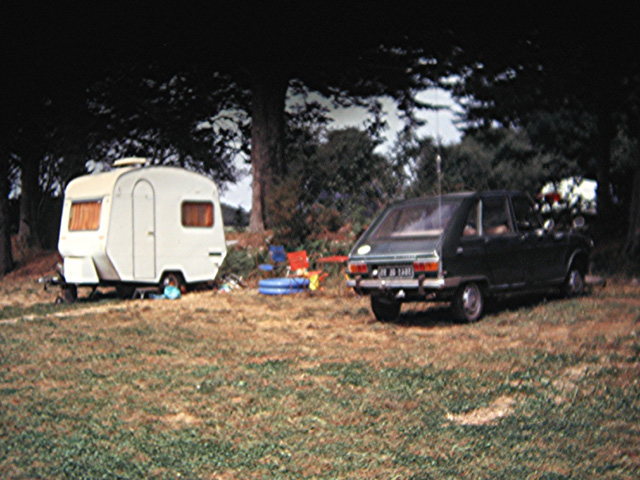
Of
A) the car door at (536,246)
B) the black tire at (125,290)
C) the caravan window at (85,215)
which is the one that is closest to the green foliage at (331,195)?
the black tire at (125,290)

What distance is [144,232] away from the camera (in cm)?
1584

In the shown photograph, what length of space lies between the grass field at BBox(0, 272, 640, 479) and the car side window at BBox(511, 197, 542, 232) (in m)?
1.30

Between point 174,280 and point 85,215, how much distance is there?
2.40 meters

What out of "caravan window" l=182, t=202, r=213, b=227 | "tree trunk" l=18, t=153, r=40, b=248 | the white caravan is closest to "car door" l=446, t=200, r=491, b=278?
the white caravan

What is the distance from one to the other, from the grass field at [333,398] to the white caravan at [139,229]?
4.40 m

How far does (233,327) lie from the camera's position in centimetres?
1099

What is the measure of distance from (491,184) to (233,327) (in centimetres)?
837

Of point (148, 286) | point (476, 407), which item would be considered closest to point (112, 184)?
point (148, 286)

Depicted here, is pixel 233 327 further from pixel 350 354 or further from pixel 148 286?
pixel 148 286

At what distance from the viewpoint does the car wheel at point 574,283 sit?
12.2 meters

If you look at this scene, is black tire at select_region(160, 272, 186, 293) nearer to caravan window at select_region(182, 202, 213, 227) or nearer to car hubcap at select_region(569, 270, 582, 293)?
caravan window at select_region(182, 202, 213, 227)

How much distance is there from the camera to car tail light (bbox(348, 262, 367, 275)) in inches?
415

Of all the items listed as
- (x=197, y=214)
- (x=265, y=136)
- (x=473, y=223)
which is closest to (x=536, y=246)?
(x=473, y=223)

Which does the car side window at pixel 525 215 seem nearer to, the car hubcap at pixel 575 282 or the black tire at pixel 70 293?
the car hubcap at pixel 575 282
